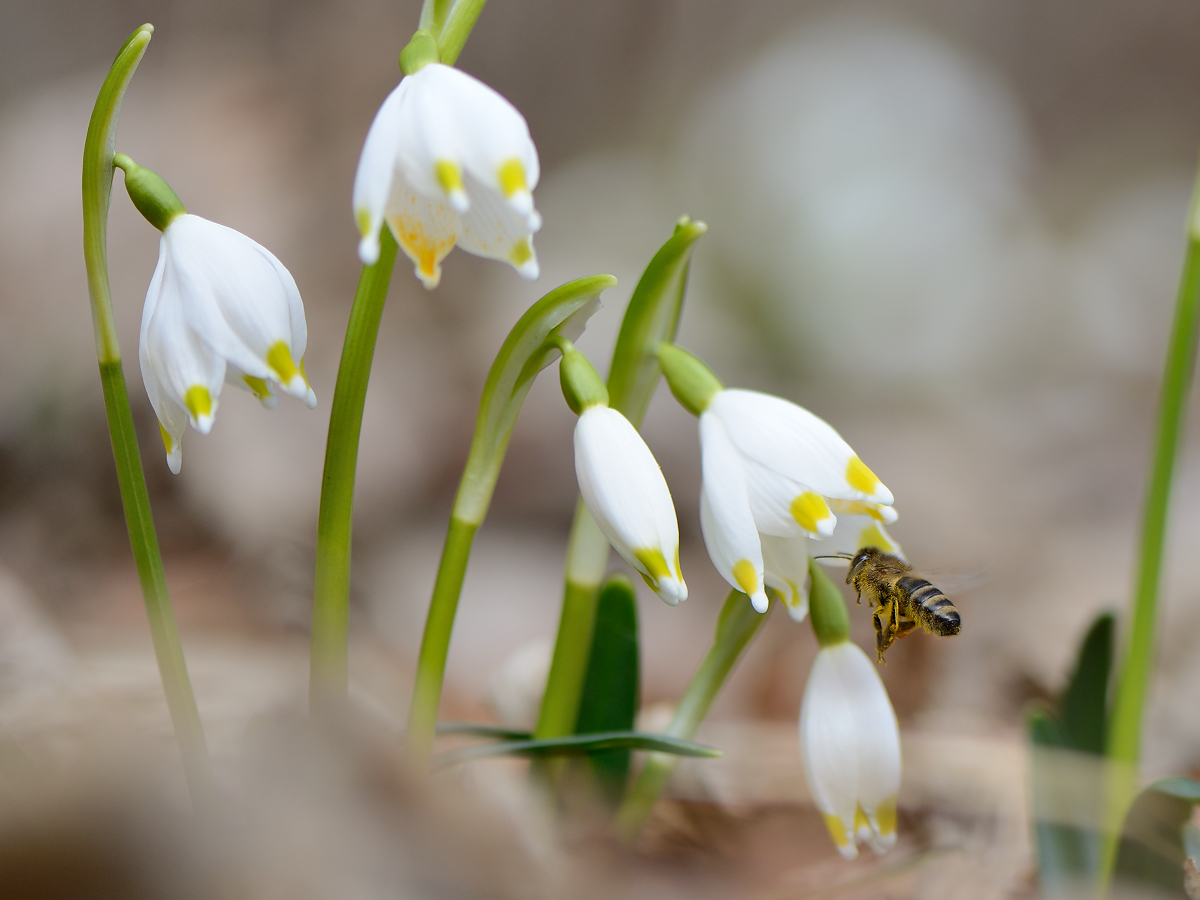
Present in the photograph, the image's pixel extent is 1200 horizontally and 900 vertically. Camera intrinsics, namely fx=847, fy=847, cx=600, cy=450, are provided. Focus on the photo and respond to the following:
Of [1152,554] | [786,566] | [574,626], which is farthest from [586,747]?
[1152,554]

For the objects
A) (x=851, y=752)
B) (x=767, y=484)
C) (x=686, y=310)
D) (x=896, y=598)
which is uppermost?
(x=686, y=310)

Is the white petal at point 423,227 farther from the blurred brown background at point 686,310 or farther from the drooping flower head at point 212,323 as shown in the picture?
the blurred brown background at point 686,310

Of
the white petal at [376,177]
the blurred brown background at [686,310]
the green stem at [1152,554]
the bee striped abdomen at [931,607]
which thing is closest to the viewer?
the white petal at [376,177]

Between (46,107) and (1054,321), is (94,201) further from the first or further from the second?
(1054,321)

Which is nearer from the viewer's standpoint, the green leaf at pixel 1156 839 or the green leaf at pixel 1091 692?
the green leaf at pixel 1156 839

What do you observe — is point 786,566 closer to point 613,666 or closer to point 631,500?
point 631,500

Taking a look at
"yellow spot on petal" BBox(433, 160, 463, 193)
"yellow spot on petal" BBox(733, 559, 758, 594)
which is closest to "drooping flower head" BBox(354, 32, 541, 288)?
"yellow spot on petal" BBox(433, 160, 463, 193)

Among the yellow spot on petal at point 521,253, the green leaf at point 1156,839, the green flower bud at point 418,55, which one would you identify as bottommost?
the green leaf at point 1156,839

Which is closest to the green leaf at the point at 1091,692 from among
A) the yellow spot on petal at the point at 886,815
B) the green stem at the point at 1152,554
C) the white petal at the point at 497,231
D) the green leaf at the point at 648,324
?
the green stem at the point at 1152,554
